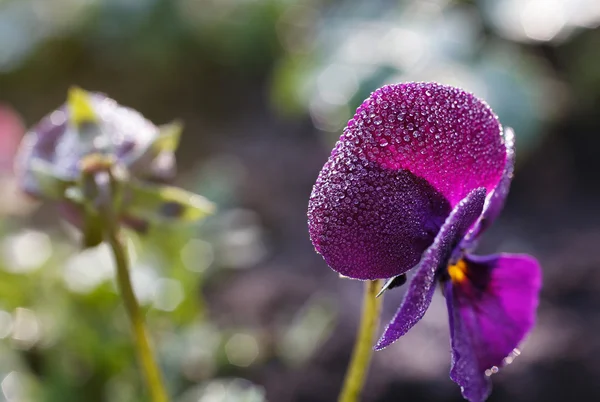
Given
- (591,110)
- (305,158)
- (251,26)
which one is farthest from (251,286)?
(251,26)

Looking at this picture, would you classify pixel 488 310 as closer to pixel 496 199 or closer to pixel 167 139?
pixel 496 199

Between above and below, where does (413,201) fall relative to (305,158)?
below

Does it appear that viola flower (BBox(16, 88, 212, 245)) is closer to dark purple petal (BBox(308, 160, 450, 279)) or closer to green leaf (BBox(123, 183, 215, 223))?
green leaf (BBox(123, 183, 215, 223))

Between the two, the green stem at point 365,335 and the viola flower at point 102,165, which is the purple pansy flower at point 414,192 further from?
the viola flower at point 102,165

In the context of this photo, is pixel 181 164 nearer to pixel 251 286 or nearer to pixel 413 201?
pixel 251 286

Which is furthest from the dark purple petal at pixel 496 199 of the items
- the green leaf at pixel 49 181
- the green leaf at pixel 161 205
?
the green leaf at pixel 49 181

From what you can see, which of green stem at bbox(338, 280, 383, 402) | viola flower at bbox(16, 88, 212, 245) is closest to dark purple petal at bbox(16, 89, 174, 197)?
viola flower at bbox(16, 88, 212, 245)

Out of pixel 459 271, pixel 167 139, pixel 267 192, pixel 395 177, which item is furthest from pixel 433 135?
pixel 267 192
